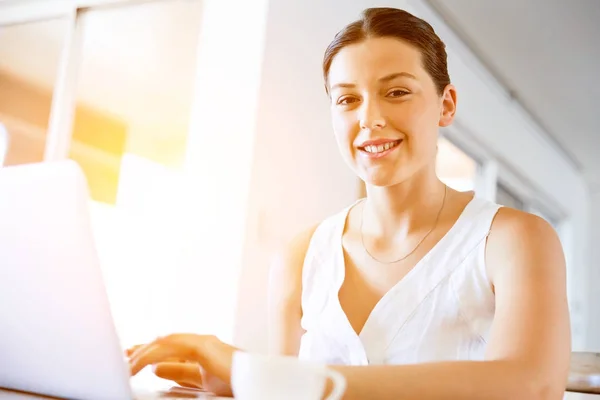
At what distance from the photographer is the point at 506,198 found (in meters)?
5.05

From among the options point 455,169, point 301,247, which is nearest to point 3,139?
point 301,247

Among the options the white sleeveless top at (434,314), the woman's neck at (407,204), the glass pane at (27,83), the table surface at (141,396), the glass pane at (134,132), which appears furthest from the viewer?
the glass pane at (27,83)

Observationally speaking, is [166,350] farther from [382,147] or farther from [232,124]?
[232,124]

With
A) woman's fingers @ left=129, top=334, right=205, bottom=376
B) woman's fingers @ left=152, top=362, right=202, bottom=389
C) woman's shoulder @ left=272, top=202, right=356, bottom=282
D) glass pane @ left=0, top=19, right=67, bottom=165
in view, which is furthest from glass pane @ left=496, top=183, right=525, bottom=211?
woman's fingers @ left=129, top=334, right=205, bottom=376

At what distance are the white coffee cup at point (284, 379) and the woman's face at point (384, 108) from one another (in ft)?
2.13

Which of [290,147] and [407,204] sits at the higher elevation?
[290,147]

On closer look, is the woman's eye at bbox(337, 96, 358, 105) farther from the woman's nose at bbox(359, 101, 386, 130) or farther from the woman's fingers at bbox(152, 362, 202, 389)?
the woman's fingers at bbox(152, 362, 202, 389)

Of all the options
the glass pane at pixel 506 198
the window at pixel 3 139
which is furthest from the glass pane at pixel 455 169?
the window at pixel 3 139

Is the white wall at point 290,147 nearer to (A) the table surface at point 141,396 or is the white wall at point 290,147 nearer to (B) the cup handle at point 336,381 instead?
(A) the table surface at point 141,396

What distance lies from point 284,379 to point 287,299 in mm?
774

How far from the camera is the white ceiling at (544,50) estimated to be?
356 centimetres

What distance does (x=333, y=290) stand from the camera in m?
1.20

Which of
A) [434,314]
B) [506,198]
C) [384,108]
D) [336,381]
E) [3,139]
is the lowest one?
[336,381]

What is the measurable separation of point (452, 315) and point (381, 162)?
0.29m
